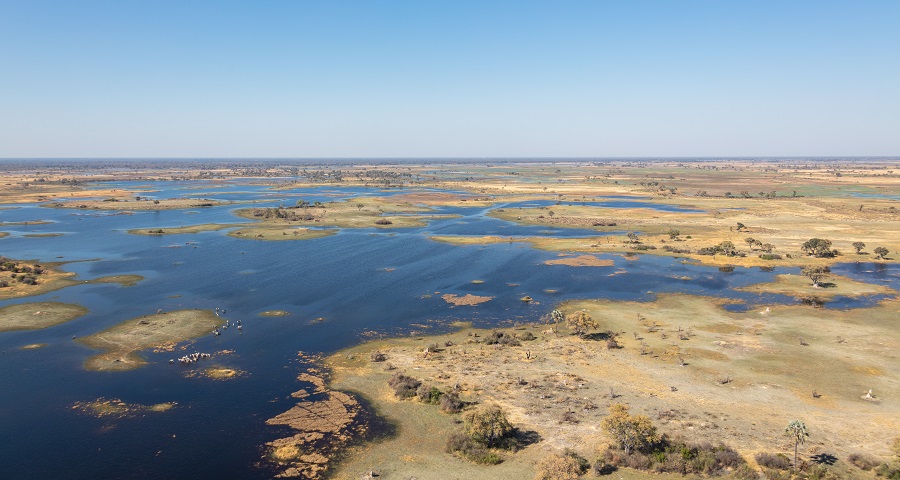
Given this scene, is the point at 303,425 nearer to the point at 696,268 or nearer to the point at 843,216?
the point at 696,268

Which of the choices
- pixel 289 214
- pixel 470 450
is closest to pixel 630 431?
pixel 470 450

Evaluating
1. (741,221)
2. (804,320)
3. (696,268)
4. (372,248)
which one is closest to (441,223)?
(372,248)

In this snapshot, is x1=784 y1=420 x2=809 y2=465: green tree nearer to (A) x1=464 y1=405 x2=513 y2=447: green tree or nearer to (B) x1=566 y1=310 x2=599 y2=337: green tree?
(A) x1=464 y1=405 x2=513 y2=447: green tree

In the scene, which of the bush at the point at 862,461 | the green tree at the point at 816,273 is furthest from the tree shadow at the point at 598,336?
the green tree at the point at 816,273

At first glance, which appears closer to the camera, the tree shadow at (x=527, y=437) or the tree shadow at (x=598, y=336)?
the tree shadow at (x=527, y=437)

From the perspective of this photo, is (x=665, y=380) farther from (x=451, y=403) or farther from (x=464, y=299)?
(x=464, y=299)

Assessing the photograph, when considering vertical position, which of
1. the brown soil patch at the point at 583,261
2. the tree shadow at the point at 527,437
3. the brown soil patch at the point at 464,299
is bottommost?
the tree shadow at the point at 527,437

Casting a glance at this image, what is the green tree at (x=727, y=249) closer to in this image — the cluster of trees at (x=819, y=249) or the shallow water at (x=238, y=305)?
the shallow water at (x=238, y=305)
